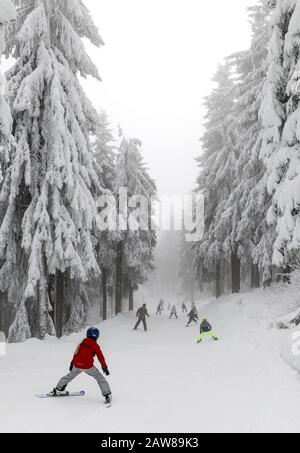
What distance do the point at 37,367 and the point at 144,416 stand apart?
4.87 metres

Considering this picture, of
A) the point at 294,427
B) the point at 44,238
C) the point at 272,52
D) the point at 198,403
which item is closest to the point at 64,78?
the point at 44,238

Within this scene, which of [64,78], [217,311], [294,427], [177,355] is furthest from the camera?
[217,311]

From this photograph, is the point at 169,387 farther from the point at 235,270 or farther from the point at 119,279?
the point at 119,279

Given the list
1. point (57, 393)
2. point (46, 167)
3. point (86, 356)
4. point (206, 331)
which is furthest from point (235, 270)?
point (57, 393)

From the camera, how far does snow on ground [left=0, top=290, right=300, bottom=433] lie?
666cm

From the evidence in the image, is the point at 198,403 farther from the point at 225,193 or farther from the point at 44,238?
the point at 225,193

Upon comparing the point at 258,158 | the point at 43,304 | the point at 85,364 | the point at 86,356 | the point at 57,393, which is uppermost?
the point at 258,158

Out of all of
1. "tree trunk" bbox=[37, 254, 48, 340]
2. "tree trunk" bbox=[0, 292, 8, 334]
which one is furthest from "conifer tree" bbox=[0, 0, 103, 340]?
"tree trunk" bbox=[0, 292, 8, 334]

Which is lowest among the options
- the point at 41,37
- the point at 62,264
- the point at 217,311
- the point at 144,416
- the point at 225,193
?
the point at 217,311

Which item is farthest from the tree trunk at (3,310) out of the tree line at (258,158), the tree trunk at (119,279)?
the tree line at (258,158)

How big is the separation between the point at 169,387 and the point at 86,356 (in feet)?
7.13

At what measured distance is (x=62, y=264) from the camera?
1550 cm

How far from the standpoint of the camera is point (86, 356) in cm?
825
